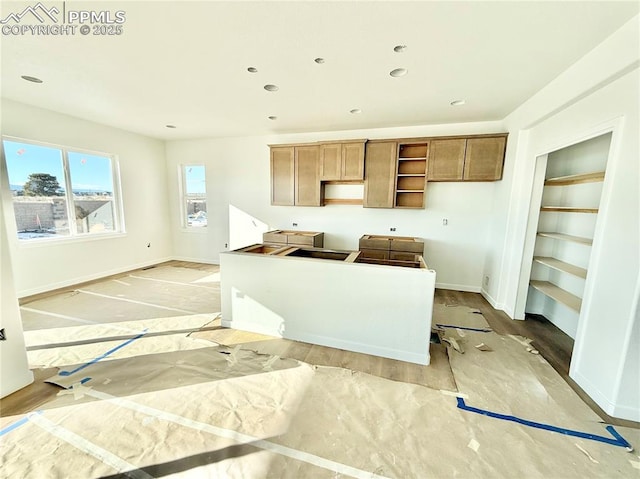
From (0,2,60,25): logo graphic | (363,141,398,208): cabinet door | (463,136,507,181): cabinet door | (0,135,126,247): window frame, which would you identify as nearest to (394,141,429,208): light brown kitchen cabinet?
(363,141,398,208): cabinet door

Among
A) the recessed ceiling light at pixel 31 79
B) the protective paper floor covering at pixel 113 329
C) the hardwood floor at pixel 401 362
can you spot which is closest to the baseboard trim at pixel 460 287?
the hardwood floor at pixel 401 362

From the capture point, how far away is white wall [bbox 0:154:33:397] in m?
1.94

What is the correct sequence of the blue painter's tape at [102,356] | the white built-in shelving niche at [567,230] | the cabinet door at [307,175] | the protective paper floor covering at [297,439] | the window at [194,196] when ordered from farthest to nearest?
the window at [194,196], the cabinet door at [307,175], the white built-in shelving niche at [567,230], the blue painter's tape at [102,356], the protective paper floor covering at [297,439]

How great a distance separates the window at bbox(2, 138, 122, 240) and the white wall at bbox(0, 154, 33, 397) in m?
2.48

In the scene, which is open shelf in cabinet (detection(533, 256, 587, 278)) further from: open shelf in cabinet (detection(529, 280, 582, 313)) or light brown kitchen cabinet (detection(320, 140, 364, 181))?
light brown kitchen cabinet (detection(320, 140, 364, 181))

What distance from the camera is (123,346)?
103 inches

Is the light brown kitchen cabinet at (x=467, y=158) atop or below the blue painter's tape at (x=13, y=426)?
atop

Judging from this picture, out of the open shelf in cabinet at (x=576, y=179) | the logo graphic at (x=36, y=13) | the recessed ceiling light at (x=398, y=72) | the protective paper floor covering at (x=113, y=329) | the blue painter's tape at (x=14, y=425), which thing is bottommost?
the blue painter's tape at (x=14, y=425)

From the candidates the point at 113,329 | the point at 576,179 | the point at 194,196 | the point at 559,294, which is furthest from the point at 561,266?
the point at 194,196

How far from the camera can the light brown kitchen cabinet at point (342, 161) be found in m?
4.41

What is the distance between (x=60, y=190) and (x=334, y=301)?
16.4 ft

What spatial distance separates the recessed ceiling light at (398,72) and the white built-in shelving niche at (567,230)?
217 cm

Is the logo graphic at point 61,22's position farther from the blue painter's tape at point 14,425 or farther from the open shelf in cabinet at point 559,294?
the open shelf in cabinet at point 559,294

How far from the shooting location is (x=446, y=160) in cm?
405
